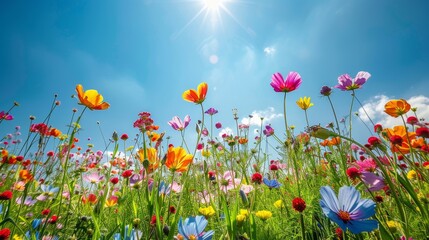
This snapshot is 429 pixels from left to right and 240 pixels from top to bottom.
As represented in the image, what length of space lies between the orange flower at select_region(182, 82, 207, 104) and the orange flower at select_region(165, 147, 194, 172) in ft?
1.28

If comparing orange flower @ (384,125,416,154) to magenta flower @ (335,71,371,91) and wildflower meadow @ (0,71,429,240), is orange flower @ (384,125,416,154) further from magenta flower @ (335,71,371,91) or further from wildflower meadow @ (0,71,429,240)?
magenta flower @ (335,71,371,91)

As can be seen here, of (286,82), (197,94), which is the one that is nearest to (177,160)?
(197,94)

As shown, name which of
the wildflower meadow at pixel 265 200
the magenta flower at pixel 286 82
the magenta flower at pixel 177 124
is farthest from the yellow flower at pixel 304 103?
the magenta flower at pixel 177 124

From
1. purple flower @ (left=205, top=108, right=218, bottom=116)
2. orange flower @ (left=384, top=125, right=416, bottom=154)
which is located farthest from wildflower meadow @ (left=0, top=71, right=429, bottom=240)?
purple flower @ (left=205, top=108, right=218, bottom=116)

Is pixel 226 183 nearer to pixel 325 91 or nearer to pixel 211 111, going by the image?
pixel 325 91

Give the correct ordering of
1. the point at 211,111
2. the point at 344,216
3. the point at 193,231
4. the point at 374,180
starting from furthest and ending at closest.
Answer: the point at 211,111
the point at 193,231
the point at 374,180
the point at 344,216

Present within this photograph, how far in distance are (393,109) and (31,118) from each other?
11.5 feet

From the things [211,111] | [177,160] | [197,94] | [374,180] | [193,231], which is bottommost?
[193,231]

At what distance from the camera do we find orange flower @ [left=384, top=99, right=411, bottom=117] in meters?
1.37

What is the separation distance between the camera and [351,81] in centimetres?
186

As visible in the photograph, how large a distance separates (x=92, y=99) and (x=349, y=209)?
115cm

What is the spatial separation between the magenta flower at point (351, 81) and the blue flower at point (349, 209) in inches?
57.3

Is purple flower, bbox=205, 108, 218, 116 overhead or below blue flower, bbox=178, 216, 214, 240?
overhead

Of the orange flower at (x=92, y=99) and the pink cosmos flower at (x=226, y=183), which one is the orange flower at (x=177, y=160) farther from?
the orange flower at (x=92, y=99)
